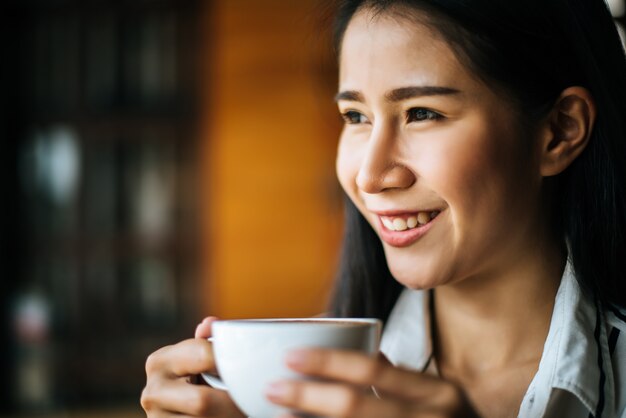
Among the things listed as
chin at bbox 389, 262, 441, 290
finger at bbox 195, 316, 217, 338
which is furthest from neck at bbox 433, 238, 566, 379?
finger at bbox 195, 316, 217, 338

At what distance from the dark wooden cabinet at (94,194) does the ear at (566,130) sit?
3101mm

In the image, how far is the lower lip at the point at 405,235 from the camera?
0.97m

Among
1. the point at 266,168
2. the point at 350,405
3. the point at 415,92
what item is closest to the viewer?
the point at 350,405

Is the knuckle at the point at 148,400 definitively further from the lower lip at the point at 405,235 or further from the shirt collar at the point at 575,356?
the shirt collar at the point at 575,356

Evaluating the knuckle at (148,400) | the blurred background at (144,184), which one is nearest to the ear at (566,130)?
the knuckle at (148,400)

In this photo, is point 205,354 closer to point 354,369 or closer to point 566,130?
point 354,369

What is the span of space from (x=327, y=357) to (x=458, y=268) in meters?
0.37

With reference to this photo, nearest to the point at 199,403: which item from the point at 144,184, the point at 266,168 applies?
the point at 266,168

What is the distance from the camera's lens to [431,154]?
37.4 inches

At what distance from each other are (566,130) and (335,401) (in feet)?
1.97

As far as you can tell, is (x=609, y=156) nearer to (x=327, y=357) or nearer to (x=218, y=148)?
(x=327, y=357)

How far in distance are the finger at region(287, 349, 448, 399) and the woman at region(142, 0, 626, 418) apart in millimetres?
215

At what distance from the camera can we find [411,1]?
1.01 m

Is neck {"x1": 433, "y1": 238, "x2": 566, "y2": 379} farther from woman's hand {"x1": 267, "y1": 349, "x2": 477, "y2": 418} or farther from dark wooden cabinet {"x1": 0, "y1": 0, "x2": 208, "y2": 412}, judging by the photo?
dark wooden cabinet {"x1": 0, "y1": 0, "x2": 208, "y2": 412}
